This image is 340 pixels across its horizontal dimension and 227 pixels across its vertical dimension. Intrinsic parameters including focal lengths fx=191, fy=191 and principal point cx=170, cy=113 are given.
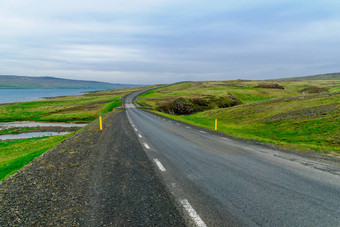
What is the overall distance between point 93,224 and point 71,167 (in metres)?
4.57

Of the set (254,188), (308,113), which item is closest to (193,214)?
(254,188)

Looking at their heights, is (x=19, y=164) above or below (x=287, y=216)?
below

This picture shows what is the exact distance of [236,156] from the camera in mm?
9258

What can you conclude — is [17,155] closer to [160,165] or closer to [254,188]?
[160,165]

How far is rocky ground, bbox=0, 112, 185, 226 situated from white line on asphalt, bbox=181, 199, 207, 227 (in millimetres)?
267

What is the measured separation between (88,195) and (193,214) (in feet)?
9.96

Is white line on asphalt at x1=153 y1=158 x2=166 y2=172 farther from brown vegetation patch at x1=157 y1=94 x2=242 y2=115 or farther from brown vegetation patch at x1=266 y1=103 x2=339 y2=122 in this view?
brown vegetation patch at x1=157 y1=94 x2=242 y2=115

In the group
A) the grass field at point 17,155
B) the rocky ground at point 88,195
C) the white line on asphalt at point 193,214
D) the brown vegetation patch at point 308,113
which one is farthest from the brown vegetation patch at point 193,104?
the white line on asphalt at point 193,214

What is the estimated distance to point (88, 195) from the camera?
17.7 feet

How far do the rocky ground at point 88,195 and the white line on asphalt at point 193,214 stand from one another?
10.5 inches

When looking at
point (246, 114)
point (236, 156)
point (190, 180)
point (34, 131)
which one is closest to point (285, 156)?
point (236, 156)

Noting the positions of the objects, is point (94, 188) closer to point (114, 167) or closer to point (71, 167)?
point (114, 167)

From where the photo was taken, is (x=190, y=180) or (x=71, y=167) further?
(x=71, y=167)

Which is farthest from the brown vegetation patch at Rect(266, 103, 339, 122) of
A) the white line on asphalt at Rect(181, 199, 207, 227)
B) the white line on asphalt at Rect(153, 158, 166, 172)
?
the white line on asphalt at Rect(181, 199, 207, 227)
